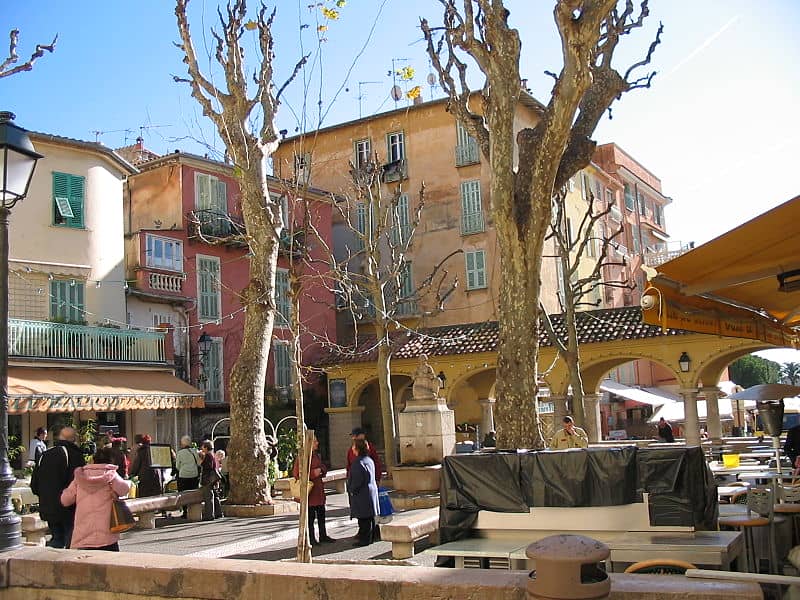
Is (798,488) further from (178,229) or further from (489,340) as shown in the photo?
(178,229)

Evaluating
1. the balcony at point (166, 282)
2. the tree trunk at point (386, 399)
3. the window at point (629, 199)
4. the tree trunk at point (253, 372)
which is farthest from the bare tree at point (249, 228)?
the window at point (629, 199)

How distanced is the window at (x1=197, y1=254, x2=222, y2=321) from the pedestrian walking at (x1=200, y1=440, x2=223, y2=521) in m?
12.2

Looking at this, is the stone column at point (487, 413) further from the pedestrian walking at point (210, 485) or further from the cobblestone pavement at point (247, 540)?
the pedestrian walking at point (210, 485)

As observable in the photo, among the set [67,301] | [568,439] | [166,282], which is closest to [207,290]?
[166,282]

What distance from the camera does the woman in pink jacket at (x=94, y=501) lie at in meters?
7.46

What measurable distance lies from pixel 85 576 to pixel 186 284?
21.4m

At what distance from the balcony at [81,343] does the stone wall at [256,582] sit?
15.7 m

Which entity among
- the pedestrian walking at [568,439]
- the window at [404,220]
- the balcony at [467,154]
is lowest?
the pedestrian walking at [568,439]

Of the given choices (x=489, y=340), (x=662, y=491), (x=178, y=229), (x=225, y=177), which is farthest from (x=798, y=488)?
(x=225, y=177)

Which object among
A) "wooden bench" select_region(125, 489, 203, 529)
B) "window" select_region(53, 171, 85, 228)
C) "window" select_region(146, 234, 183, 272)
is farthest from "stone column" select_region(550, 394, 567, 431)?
"window" select_region(53, 171, 85, 228)

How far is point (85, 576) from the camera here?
5.95 metres

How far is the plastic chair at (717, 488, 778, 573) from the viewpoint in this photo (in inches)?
267

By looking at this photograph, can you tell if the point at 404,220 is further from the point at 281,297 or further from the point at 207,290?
the point at 207,290

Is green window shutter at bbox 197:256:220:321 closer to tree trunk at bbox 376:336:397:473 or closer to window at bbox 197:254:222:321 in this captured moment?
window at bbox 197:254:222:321
